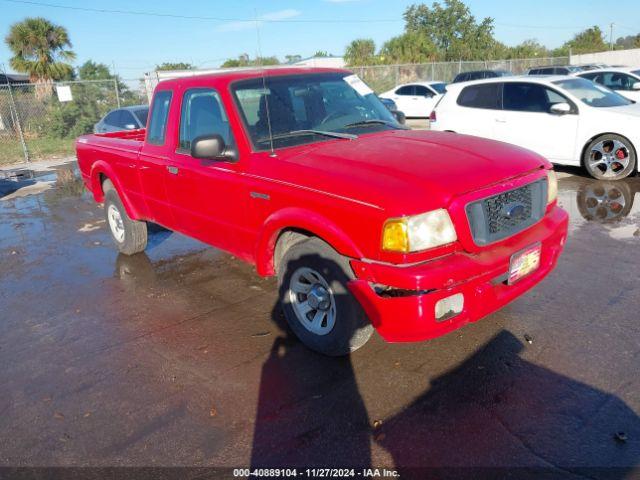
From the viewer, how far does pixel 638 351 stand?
11.8 ft

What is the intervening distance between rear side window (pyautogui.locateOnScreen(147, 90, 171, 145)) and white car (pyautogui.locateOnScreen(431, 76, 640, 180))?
6357 mm

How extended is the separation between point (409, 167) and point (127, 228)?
4044mm

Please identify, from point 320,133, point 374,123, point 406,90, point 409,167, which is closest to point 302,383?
point 409,167

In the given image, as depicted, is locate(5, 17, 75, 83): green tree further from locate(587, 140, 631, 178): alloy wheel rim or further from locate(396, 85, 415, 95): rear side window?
locate(587, 140, 631, 178): alloy wheel rim

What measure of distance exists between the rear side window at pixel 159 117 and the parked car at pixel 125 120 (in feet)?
24.0

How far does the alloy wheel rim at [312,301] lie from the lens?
3670mm

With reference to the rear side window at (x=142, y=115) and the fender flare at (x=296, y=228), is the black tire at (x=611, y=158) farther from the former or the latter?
the rear side window at (x=142, y=115)

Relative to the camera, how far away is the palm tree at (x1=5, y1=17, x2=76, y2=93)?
26.9 m

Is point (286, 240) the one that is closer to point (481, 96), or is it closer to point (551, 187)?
point (551, 187)

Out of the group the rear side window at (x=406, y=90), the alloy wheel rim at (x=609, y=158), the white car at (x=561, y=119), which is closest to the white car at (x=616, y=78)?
the white car at (x=561, y=119)

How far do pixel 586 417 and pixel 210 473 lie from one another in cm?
209

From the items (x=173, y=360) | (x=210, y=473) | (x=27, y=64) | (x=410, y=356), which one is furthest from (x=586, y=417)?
(x=27, y=64)

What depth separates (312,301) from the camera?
3.80 m

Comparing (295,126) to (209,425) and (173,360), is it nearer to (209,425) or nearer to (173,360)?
(173,360)
